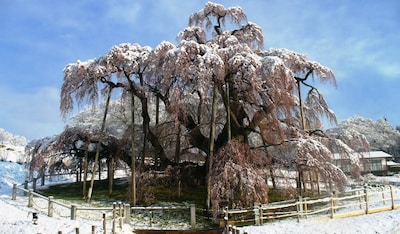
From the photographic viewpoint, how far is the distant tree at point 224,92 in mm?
14961

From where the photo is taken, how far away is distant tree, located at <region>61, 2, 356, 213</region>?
1496cm

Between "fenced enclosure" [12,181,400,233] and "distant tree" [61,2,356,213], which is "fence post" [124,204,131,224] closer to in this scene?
"fenced enclosure" [12,181,400,233]

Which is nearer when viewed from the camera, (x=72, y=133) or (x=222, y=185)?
(x=222, y=185)

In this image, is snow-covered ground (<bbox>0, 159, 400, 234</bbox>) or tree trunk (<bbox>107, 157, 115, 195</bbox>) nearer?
snow-covered ground (<bbox>0, 159, 400, 234</bbox>)

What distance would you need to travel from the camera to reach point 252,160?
15.6 m

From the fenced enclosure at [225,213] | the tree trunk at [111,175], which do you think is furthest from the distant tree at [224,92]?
the tree trunk at [111,175]

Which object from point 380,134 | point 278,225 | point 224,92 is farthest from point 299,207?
point 380,134

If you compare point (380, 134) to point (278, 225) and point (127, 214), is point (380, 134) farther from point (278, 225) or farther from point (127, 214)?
point (127, 214)

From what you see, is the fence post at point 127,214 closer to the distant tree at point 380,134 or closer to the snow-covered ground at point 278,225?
the snow-covered ground at point 278,225

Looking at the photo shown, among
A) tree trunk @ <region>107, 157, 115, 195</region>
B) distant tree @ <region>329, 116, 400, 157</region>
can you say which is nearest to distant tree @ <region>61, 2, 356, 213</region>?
tree trunk @ <region>107, 157, 115, 195</region>

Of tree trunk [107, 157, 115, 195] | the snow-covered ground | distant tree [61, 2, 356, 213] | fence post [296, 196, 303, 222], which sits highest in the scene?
distant tree [61, 2, 356, 213]

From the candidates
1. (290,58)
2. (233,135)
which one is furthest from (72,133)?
(290,58)

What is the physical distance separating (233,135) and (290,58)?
4.85 m

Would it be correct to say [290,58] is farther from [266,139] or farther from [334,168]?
[334,168]
